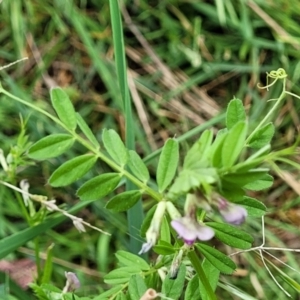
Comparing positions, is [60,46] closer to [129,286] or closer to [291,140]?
[291,140]

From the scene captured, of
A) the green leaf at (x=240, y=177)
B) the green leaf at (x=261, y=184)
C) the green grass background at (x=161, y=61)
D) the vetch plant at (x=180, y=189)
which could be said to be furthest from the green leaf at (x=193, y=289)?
the green grass background at (x=161, y=61)

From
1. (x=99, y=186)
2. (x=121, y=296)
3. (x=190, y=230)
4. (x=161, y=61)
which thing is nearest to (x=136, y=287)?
(x=121, y=296)

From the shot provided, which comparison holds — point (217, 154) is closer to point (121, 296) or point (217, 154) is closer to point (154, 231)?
point (154, 231)

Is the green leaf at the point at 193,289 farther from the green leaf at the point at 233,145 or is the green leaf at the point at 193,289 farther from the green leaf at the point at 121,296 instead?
the green leaf at the point at 233,145

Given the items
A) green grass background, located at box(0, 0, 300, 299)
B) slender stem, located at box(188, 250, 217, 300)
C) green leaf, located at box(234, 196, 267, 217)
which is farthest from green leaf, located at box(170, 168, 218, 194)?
green grass background, located at box(0, 0, 300, 299)

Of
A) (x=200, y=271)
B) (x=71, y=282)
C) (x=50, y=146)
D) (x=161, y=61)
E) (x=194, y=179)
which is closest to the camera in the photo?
(x=194, y=179)

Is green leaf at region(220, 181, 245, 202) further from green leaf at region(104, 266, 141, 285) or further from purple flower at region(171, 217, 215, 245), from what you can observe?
green leaf at region(104, 266, 141, 285)

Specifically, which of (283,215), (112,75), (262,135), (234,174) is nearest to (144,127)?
(112,75)
